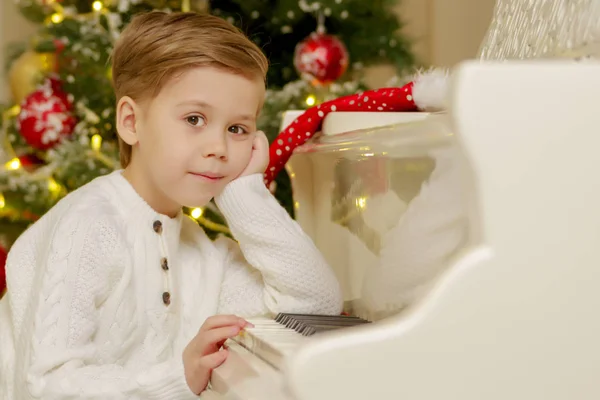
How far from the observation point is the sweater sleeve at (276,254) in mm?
1400

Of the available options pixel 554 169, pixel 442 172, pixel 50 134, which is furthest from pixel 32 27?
pixel 554 169

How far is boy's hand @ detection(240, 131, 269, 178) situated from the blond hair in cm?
12

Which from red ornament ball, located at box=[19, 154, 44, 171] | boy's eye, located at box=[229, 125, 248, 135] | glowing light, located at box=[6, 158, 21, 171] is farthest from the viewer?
red ornament ball, located at box=[19, 154, 44, 171]

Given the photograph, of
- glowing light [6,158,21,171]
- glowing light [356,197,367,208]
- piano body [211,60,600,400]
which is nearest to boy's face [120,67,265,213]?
glowing light [356,197,367,208]

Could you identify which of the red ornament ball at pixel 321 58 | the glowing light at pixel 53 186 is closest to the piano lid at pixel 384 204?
the red ornament ball at pixel 321 58

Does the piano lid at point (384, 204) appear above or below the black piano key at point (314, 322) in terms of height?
above

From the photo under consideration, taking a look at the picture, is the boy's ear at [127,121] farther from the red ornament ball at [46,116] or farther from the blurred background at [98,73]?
the red ornament ball at [46,116]

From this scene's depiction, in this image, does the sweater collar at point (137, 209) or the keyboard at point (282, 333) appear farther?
the sweater collar at point (137, 209)

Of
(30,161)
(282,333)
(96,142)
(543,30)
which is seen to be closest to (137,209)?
(282,333)

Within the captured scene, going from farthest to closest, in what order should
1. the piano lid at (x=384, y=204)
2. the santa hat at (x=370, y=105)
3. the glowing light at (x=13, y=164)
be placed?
1. the glowing light at (x=13, y=164)
2. the santa hat at (x=370, y=105)
3. the piano lid at (x=384, y=204)

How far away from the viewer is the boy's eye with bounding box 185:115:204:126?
1351mm

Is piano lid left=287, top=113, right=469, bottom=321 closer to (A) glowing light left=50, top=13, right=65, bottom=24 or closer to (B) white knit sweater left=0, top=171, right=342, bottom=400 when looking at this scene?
(B) white knit sweater left=0, top=171, right=342, bottom=400

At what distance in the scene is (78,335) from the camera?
4.21 feet

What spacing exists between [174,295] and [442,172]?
716mm
